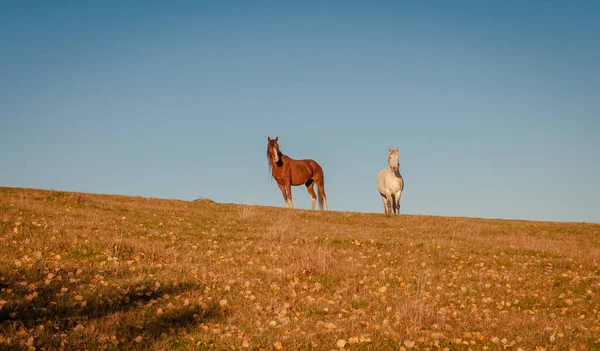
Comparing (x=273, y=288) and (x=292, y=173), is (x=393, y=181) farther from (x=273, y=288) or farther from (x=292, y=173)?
(x=273, y=288)

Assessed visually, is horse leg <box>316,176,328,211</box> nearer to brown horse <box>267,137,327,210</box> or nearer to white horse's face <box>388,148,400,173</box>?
brown horse <box>267,137,327,210</box>

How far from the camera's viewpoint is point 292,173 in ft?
116

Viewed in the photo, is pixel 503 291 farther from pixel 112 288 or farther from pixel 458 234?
pixel 458 234

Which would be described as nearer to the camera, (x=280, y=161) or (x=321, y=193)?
(x=280, y=161)

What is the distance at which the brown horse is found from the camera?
34.0 meters

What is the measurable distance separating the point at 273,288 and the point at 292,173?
2381 cm

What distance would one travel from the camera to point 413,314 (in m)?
9.91

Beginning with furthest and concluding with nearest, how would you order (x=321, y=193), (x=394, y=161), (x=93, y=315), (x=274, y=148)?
(x=321, y=193) < (x=274, y=148) < (x=394, y=161) < (x=93, y=315)

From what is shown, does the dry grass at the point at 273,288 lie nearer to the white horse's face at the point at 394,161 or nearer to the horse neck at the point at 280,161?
the white horse's face at the point at 394,161

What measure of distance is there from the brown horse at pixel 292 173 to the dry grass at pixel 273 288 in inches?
493

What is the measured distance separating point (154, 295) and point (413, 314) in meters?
4.88

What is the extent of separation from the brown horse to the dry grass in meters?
12.5

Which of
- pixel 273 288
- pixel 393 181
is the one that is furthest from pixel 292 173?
pixel 273 288

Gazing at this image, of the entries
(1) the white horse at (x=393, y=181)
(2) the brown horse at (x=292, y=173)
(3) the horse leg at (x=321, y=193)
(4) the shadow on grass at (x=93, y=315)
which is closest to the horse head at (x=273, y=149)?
(2) the brown horse at (x=292, y=173)
